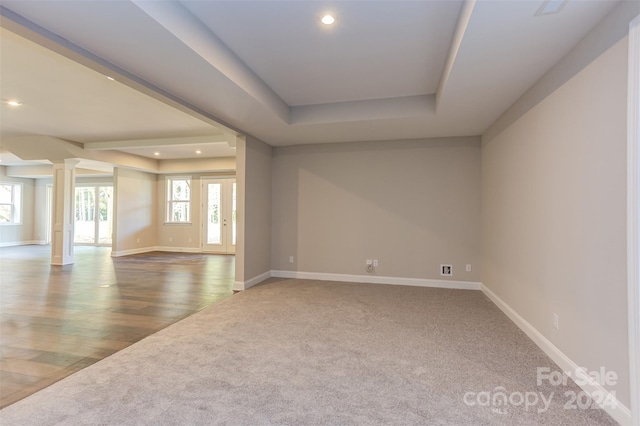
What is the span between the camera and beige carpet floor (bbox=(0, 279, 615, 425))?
5.90ft

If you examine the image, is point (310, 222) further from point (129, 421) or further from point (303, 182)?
point (129, 421)

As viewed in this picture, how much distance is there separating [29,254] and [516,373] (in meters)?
11.0

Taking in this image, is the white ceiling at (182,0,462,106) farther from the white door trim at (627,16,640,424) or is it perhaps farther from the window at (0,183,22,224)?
the window at (0,183,22,224)

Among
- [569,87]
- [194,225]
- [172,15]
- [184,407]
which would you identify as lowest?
[184,407]

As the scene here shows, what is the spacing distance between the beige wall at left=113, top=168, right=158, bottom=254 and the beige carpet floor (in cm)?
630

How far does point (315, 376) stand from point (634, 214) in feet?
7.11

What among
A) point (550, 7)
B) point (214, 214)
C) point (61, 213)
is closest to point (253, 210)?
point (550, 7)

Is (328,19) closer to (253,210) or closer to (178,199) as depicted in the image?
(253,210)

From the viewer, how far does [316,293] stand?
4.50m

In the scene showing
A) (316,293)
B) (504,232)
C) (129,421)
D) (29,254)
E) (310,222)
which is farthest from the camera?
(29,254)

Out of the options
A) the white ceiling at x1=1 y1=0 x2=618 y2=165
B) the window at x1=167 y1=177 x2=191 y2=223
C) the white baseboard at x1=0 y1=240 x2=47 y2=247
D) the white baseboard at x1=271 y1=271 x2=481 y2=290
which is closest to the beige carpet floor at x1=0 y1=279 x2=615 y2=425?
the white baseboard at x1=271 y1=271 x2=481 y2=290

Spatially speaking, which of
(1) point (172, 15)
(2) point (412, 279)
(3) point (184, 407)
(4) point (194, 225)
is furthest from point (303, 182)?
(4) point (194, 225)

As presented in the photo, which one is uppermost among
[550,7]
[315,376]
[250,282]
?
[550,7]

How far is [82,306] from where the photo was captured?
3850 millimetres
